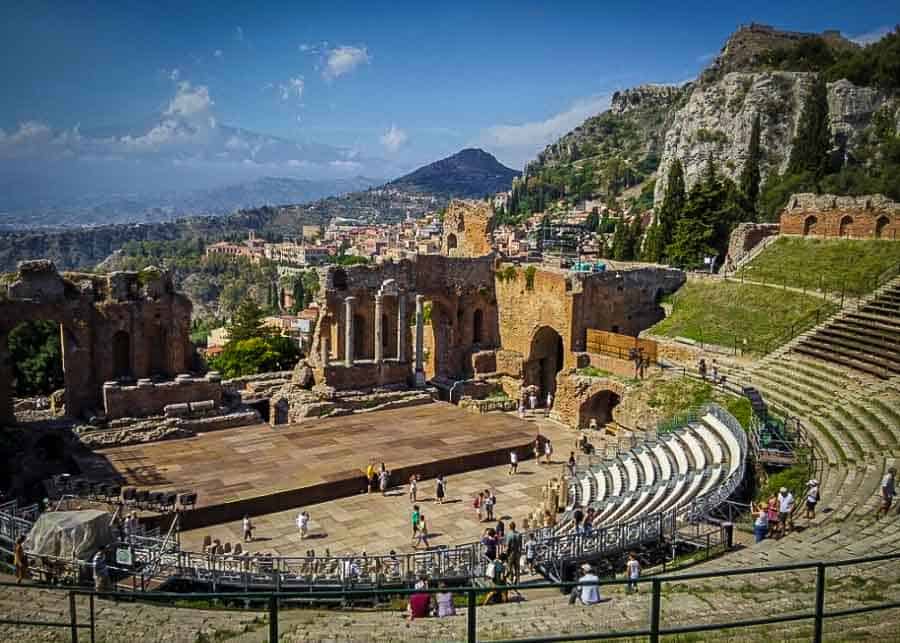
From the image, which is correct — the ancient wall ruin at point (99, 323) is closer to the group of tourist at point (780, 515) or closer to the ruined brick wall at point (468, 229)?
the ruined brick wall at point (468, 229)

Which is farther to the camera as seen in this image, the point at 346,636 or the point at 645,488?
the point at 645,488

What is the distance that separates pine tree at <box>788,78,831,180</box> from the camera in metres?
59.7

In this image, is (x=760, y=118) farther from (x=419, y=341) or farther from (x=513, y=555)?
(x=513, y=555)

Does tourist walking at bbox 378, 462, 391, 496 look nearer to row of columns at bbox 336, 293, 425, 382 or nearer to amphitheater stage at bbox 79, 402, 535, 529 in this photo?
amphitheater stage at bbox 79, 402, 535, 529

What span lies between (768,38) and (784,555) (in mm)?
124079

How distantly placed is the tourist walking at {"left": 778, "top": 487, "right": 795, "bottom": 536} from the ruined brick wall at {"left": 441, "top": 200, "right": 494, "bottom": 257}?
2892cm

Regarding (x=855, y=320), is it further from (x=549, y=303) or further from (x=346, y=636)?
(x=346, y=636)

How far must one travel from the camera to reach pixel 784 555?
14.3 meters

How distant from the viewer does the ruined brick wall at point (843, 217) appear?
127 ft

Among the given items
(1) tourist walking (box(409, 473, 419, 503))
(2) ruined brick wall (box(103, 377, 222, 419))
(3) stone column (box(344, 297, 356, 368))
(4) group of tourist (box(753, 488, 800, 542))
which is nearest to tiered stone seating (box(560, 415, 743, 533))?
(4) group of tourist (box(753, 488, 800, 542))

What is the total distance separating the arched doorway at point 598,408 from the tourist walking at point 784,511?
1740 cm

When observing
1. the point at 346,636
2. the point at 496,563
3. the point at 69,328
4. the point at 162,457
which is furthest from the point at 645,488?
the point at 69,328

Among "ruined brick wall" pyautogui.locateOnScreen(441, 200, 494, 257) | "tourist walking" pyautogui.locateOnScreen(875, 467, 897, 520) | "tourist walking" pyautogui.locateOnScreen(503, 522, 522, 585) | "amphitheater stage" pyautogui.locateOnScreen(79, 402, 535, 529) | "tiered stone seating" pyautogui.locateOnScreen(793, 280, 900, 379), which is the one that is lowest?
"amphitheater stage" pyautogui.locateOnScreen(79, 402, 535, 529)

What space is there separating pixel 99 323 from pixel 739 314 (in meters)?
29.1
